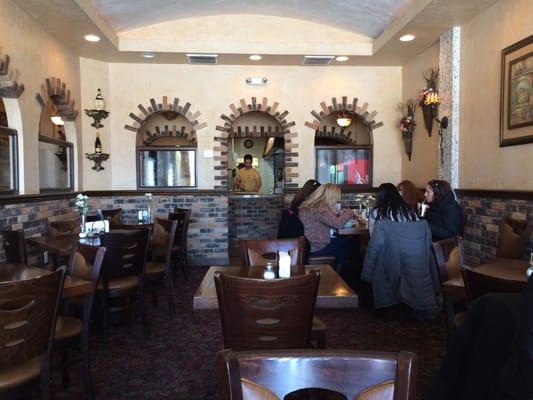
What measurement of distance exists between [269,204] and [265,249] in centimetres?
575

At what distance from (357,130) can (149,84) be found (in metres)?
4.13

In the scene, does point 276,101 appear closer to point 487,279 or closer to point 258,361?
point 487,279

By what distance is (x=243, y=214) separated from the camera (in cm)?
886

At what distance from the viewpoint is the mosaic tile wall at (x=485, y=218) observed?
4352 millimetres

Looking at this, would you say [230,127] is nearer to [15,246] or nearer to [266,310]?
[15,246]

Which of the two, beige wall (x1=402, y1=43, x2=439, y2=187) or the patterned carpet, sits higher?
beige wall (x1=402, y1=43, x2=439, y2=187)

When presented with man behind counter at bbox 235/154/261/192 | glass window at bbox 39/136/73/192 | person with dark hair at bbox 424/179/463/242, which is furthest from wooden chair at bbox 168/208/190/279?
man behind counter at bbox 235/154/261/192

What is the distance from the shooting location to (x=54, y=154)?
6.15 m

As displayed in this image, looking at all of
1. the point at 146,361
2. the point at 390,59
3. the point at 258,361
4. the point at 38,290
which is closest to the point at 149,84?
the point at 390,59

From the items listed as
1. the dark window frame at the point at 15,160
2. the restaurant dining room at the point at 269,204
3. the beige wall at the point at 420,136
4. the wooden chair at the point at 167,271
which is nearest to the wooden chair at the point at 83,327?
the restaurant dining room at the point at 269,204

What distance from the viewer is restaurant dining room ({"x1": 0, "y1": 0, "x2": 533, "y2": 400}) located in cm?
189

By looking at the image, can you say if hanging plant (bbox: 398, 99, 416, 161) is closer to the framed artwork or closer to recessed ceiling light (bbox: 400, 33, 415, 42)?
recessed ceiling light (bbox: 400, 33, 415, 42)

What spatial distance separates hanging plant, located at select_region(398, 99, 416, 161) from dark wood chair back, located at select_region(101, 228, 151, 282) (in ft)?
15.3

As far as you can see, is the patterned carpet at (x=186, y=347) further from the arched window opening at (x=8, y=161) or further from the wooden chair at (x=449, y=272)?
the arched window opening at (x=8, y=161)
